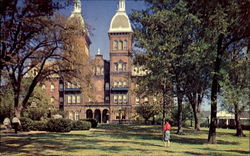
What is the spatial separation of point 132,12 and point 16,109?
1381 centimetres

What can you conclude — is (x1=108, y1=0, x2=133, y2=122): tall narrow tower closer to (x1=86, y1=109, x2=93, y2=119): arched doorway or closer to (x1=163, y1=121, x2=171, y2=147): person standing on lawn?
(x1=86, y1=109, x2=93, y2=119): arched doorway

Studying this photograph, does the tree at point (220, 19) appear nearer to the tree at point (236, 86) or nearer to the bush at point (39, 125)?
the tree at point (236, 86)

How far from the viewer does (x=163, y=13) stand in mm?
26562

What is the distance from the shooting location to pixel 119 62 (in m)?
74.5

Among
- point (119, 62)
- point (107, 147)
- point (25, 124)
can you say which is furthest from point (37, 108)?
point (107, 147)

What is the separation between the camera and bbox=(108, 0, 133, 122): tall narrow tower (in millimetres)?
73750

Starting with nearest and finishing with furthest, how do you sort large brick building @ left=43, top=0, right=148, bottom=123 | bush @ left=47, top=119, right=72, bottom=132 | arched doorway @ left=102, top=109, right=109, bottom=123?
1. bush @ left=47, top=119, right=72, bottom=132
2. large brick building @ left=43, top=0, right=148, bottom=123
3. arched doorway @ left=102, top=109, right=109, bottom=123

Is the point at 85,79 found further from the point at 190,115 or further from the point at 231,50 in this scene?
the point at 190,115

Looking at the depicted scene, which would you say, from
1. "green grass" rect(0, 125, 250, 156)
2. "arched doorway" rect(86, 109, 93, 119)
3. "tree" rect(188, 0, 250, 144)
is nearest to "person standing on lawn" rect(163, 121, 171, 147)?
"green grass" rect(0, 125, 250, 156)

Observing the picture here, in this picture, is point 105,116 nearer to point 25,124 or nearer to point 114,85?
point 114,85

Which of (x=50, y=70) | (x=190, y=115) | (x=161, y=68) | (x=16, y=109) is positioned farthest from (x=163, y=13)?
(x=190, y=115)

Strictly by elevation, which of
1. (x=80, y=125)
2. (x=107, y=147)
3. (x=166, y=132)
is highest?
(x=166, y=132)

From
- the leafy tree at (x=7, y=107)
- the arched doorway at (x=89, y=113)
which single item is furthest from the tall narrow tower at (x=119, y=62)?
the leafy tree at (x=7, y=107)

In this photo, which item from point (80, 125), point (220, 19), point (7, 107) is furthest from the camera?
point (7, 107)
